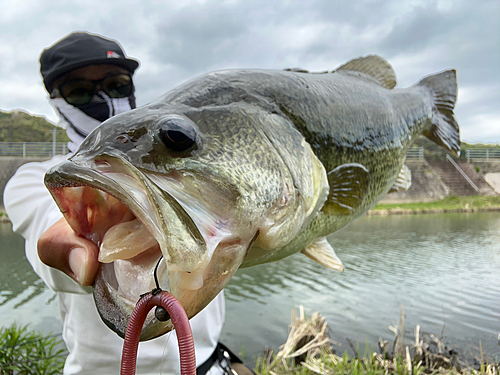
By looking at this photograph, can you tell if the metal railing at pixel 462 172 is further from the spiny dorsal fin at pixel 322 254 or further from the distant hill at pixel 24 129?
the distant hill at pixel 24 129

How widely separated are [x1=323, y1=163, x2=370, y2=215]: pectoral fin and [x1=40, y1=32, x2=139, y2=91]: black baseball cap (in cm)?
160

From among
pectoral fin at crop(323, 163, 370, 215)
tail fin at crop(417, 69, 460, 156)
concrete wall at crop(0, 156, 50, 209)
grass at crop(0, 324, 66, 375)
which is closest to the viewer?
pectoral fin at crop(323, 163, 370, 215)

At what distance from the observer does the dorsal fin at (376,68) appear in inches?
72.6

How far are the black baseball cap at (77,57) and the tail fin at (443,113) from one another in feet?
6.21

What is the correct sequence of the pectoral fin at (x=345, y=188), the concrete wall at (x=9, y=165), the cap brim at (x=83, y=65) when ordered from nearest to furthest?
the pectoral fin at (x=345, y=188) → the cap brim at (x=83, y=65) → the concrete wall at (x=9, y=165)

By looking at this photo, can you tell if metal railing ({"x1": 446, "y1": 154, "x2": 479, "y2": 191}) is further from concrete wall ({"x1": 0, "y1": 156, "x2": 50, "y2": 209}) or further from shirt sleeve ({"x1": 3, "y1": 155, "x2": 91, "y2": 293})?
shirt sleeve ({"x1": 3, "y1": 155, "x2": 91, "y2": 293})

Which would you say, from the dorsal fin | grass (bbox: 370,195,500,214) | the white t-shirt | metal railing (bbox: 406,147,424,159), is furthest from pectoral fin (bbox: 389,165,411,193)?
metal railing (bbox: 406,147,424,159)

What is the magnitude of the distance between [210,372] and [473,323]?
22.3 ft

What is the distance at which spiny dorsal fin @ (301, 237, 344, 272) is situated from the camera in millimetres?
1491

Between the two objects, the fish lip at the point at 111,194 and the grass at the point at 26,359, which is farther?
the grass at the point at 26,359

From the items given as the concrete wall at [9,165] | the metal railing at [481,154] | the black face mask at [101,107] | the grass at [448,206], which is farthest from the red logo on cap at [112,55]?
the metal railing at [481,154]

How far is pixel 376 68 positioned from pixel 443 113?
0.80m

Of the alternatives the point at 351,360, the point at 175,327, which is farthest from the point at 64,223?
the point at 351,360

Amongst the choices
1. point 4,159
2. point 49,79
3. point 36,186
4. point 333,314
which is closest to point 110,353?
point 36,186
